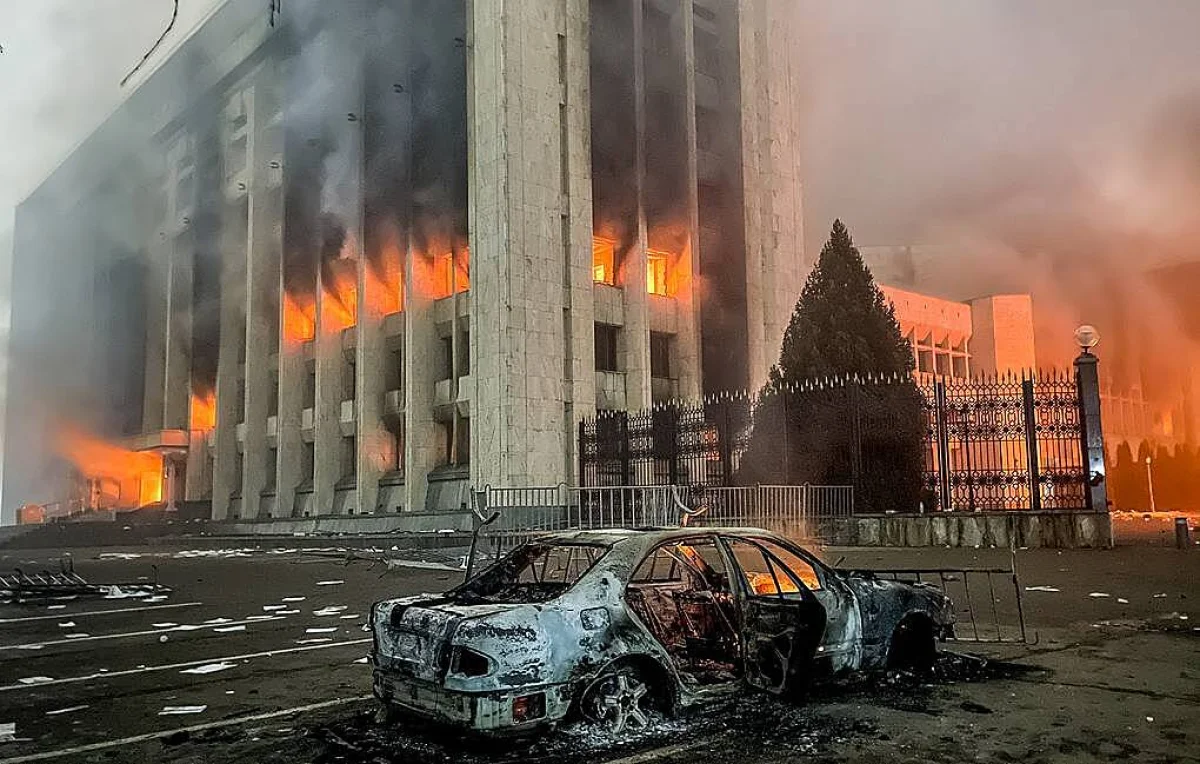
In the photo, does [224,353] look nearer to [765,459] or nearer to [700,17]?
[700,17]

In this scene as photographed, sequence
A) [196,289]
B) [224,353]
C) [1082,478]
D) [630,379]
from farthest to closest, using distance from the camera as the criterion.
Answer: [196,289] < [224,353] < [630,379] < [1082,478]

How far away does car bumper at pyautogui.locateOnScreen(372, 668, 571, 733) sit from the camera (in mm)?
4250

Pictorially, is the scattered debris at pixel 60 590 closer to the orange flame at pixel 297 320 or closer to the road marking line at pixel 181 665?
the road marking line at pixel 181 665

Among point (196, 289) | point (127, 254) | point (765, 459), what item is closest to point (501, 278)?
point (765, 459)

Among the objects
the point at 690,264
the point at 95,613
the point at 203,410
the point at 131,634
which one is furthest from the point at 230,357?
the point at 131,634

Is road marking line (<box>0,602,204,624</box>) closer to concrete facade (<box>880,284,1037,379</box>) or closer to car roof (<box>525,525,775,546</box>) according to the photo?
car roof (<box>525,525,775,546</box>)

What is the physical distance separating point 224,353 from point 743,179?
79.7 feet

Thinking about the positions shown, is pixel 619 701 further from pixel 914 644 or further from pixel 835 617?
pixel 914 644

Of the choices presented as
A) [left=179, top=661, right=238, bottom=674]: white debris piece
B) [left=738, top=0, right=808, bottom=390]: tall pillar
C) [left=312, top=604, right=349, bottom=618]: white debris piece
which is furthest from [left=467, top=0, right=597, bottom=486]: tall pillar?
[left=179, top=661, right=238, bottom=674]: white debris piece

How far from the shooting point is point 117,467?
52750 millimetres

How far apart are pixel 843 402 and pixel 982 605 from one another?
949cm

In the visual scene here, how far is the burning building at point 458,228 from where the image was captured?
25047 mm

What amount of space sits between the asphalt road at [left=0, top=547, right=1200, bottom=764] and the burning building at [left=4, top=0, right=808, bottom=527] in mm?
14380

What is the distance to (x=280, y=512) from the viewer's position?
117 ft
